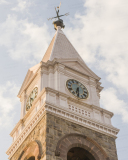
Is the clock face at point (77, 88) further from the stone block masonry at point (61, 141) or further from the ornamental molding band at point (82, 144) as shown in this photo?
the ornamental molding band at point (82, 144)

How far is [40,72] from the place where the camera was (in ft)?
102

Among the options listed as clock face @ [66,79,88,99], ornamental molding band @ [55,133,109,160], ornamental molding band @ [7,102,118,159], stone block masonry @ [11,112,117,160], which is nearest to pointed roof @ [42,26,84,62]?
clock face @ [66,79,88,99]

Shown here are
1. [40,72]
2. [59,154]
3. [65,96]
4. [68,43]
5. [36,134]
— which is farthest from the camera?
[68,43]

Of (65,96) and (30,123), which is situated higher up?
(65,96)

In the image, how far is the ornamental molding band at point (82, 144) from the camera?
25062 millimetres

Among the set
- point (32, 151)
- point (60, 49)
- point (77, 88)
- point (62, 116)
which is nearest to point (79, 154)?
point (62, 116)

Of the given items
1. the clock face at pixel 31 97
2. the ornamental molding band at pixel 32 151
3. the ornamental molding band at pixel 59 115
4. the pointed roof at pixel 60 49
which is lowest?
the ornamental molding band at pixel 32 151

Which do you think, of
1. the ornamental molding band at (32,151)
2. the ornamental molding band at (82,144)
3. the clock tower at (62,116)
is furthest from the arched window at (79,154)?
the ornamental molding band at (32,151)

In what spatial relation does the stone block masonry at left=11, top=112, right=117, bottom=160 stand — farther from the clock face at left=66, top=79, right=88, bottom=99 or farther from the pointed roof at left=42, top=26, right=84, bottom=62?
the pointed roof at left=42, top=26, right=84, bottom=62

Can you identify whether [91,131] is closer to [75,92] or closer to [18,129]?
[75,92]

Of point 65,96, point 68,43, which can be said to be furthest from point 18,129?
point 68,43

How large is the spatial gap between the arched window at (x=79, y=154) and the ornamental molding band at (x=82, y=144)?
11.2 inches

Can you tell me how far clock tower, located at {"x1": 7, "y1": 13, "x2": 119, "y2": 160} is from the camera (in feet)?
83.2

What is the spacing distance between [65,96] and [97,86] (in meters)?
4.94
